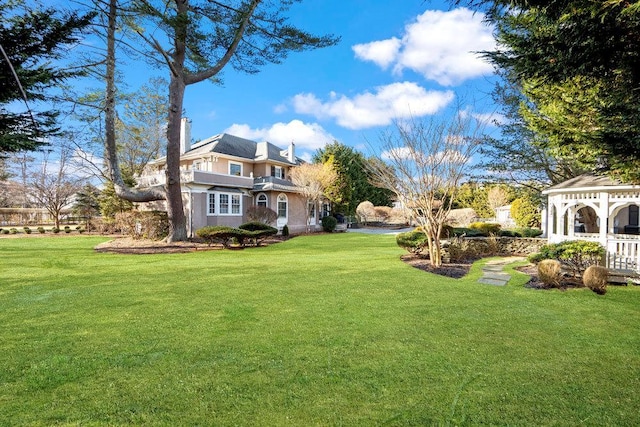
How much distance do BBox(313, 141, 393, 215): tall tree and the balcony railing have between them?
385 inches

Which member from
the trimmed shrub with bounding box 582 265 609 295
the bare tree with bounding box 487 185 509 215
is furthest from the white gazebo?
the bare tree with bounding box 487 185 509 215

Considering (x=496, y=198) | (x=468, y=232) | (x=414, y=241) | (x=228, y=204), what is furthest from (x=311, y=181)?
(x=496, y=198)

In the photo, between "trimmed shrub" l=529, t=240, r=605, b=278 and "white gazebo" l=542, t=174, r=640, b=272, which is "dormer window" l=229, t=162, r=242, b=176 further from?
"trimmed shrub" l=529, t=240, r=605, b=278

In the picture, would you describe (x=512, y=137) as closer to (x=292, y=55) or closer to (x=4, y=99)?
(x=292, y=55)

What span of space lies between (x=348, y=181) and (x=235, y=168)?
11.9m

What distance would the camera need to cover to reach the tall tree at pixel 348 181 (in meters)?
31.4

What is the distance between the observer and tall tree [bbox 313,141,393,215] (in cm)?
3138

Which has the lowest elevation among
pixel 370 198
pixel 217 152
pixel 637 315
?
pixel 637 315

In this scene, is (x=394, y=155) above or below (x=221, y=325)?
above

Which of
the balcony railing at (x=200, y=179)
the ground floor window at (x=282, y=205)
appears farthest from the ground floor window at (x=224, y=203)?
the ground floor window at (x=282, y=205)

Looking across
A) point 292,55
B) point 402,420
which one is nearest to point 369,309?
point 402,420

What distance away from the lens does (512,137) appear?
14.7 m

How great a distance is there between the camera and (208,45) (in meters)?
14.2

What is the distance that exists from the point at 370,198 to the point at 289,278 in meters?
31.3
